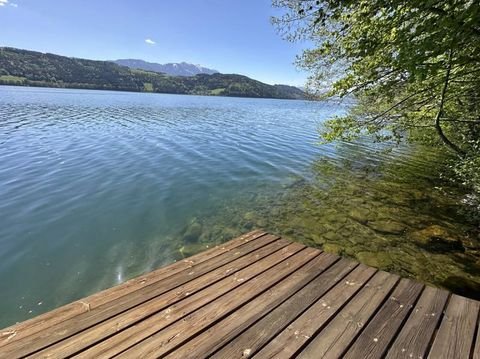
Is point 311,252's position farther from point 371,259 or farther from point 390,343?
point 371,259

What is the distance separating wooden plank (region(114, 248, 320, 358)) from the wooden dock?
0.01m

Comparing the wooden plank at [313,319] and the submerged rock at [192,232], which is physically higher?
the wooden plank at [313,319]

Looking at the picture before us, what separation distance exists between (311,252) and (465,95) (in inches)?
377

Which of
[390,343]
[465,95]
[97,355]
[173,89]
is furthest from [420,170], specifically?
[173,89]

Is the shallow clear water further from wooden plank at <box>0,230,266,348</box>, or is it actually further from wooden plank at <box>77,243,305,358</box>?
wooden plank at <box>77,243,305,358</box>

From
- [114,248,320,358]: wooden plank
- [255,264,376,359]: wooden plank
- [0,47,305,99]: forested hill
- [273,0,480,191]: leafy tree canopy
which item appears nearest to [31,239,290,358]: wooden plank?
[114,248,320,358]: wooden plank

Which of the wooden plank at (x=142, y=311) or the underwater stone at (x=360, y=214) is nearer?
the wooden plank at (x=142, y=311)

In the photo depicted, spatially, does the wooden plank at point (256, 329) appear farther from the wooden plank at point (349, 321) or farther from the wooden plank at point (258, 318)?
the wooden plank at point (349, 321)

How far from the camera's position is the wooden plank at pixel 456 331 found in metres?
2.88

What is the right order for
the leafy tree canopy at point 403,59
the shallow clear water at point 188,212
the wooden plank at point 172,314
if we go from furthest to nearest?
the shallow clear water at point 188,212 → the leafy tree canopy at point 403,59 → the wooden plank at point 172,314

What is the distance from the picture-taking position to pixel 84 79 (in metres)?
159

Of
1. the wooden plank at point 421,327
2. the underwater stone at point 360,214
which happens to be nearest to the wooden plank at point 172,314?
the wooden plank at point 421,327

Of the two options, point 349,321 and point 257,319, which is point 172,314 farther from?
point 349,321

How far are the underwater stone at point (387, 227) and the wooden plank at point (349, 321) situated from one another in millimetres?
4993
